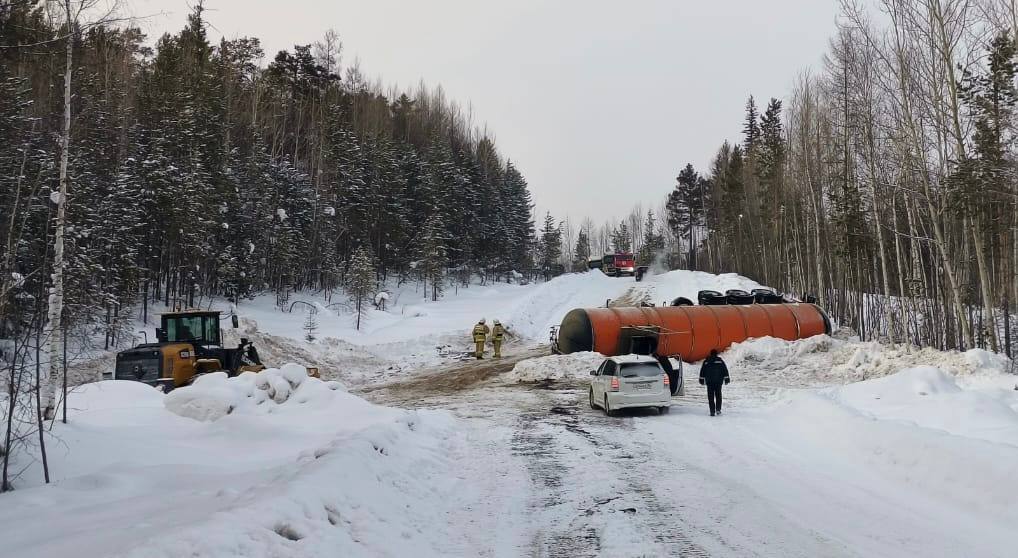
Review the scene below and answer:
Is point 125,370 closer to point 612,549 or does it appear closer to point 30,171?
point 30,171

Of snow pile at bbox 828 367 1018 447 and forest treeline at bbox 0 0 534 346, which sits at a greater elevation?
forest treeline at bbox 0 0 534 346

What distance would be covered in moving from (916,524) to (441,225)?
175ft

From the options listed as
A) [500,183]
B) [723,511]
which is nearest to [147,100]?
[723,511]

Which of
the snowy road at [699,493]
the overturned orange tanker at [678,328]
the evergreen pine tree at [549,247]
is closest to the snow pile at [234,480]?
the snowy road at [699,493]

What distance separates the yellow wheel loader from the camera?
18.6 metres

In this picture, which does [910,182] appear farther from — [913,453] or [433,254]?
[433,254]

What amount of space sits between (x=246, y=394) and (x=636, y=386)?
9104 millimetres

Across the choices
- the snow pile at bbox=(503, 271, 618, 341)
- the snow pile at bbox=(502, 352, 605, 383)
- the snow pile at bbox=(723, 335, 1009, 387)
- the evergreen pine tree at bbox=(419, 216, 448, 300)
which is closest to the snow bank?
the snow pile at bbox=(723, 335, 1009, 387)

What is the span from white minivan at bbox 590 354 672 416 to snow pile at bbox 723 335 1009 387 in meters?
7.73

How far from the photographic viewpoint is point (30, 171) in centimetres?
2064

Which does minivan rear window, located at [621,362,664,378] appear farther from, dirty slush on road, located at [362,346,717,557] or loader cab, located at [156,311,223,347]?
loader cab, located at [156,311,223,347]

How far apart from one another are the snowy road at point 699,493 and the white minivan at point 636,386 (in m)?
0.51

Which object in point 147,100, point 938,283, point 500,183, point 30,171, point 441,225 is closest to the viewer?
point 30,171

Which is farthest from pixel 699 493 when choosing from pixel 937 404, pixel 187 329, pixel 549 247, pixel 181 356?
pixel 549 247
